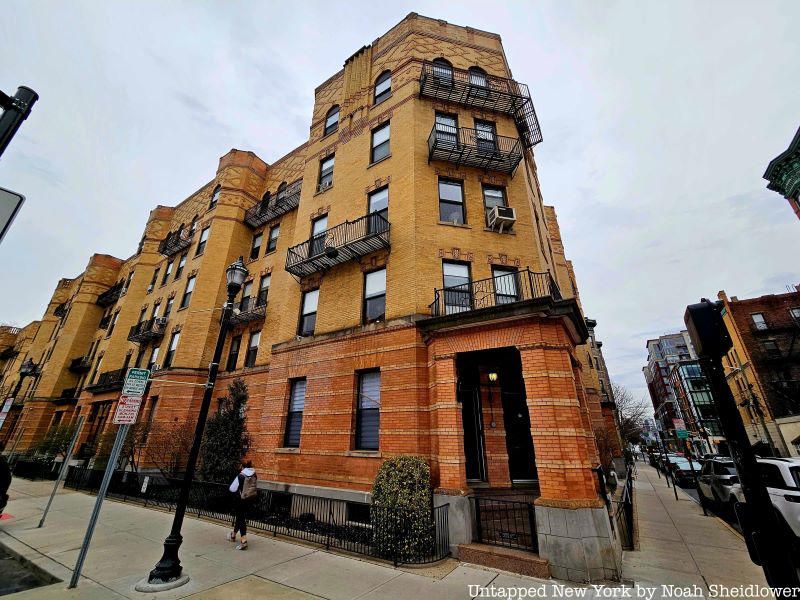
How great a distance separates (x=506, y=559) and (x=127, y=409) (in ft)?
27.0

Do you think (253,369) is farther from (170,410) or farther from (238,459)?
(170,410)

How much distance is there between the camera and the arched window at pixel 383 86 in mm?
16684

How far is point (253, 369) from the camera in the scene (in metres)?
17.8

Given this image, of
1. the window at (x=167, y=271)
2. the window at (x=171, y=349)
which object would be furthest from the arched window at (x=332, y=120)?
the window at (x=167, y=271)

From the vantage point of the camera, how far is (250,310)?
63.2 feet

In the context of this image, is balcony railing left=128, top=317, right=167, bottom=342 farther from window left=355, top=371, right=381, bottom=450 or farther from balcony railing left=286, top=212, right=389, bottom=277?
window left=355, top=371, right=381, bottom=450

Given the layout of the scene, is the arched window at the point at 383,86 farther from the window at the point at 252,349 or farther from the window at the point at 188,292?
the window at the point at 188,292

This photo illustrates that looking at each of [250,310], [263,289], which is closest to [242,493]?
[250,310]

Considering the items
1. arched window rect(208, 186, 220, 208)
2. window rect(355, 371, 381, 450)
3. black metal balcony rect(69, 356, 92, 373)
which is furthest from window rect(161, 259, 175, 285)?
window rect(355, 371, 381, 450)

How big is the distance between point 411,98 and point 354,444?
14224 millimetres

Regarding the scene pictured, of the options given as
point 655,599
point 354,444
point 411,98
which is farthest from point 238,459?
point 411,98

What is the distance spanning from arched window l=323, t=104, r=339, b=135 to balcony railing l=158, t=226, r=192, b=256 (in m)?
14.2

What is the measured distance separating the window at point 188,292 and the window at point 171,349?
2.16 meters

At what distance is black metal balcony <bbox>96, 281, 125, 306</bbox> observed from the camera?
32969mm
